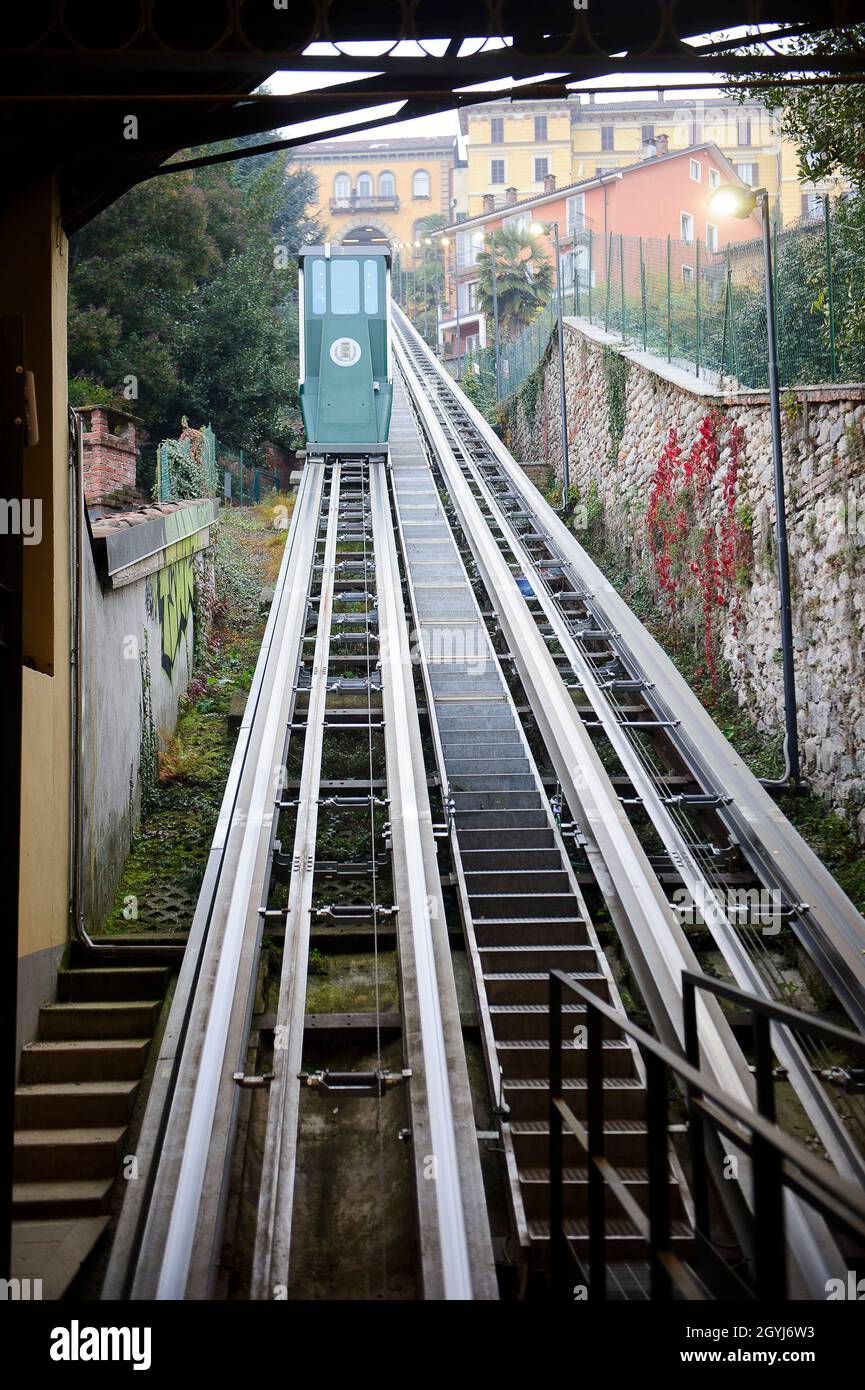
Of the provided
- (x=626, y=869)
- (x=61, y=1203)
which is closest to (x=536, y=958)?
(x=626, y=869)

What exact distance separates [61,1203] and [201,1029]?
88 cm

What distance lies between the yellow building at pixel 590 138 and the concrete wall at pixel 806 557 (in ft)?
148

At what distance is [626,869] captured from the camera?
21.2ft

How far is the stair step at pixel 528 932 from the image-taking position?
6035mm

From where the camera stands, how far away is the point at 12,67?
4867mm

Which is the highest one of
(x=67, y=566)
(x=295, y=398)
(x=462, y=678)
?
(x=295, y=398)

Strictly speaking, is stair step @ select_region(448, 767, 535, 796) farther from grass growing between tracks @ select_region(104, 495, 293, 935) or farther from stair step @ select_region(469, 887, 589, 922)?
grass growing between tracks @ select_region(104, 495, 293, 935)

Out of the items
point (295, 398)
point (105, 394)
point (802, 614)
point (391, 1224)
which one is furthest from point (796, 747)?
point (295, 398)

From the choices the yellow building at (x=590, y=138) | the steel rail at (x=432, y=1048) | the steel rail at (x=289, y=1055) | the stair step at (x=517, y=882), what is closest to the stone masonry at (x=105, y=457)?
the steel rail at (x=289, y=1055)

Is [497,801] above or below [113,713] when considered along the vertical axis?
below

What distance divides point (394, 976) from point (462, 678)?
3391 millimetres

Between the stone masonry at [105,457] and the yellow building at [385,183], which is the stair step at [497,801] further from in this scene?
the yellow building at [385,183]

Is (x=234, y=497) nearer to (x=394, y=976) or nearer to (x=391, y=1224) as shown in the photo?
(x=394, y=976)

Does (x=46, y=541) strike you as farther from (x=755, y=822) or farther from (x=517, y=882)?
(x=755, y=822)
